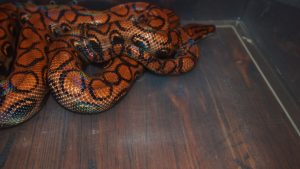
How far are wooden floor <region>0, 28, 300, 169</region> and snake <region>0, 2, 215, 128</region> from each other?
0.15 m

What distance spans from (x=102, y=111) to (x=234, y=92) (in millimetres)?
1500

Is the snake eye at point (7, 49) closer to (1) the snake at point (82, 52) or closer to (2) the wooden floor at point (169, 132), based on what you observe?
(1) the snake at point (82, 52)

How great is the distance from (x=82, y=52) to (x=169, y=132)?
130 centimetres

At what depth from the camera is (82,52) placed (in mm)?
2617

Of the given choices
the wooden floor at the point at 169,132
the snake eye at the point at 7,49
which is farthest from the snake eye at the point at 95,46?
the snake eye at the point at 7,49

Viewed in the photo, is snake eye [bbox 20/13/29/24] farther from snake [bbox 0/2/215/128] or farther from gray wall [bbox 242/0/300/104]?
gray wall [bbox 242/0/300/104]

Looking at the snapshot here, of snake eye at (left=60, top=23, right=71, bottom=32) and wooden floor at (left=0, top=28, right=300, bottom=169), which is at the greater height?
snake eye at (left=60, top=23, right=71, bottom=32)

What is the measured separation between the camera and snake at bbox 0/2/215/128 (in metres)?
2.15

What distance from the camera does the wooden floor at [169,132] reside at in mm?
2102

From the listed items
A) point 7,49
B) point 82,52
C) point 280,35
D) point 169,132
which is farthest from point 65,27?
point 280,35

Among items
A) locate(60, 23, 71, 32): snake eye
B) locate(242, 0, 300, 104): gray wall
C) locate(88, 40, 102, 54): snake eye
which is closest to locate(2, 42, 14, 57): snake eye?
locate(60, 23, 71, 32): snake eye

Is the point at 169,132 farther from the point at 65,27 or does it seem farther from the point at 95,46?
the point at 65,27

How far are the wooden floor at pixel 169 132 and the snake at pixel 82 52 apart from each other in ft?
0.48

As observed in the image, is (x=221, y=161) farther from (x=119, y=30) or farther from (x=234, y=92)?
(x=119, y=30)
